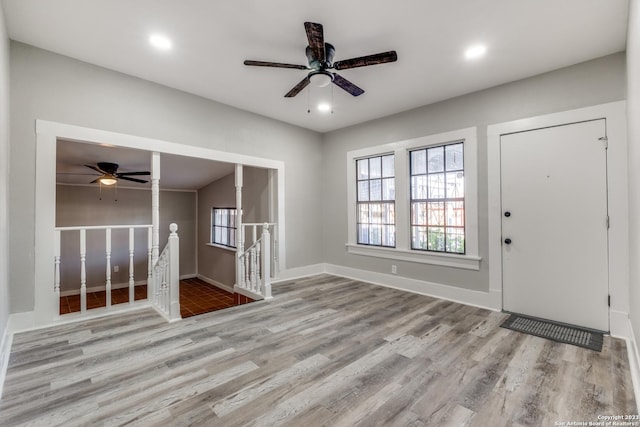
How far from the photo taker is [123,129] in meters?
3.31

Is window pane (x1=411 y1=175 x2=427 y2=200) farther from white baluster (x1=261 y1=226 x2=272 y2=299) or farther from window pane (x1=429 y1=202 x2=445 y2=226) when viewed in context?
white baluster (x1=261 y1=226 x2=272 y2=299)

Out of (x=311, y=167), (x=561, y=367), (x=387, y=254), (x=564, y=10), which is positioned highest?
(x=564, y=10)

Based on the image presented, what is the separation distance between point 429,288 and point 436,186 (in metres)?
1.46

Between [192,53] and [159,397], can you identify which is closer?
[159,397]

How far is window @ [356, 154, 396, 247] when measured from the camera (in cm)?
473

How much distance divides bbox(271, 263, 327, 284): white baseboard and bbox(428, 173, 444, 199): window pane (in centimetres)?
244

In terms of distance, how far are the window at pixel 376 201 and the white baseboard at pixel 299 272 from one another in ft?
3.18

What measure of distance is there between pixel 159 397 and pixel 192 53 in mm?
2996

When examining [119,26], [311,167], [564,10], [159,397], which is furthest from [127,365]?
[564,10]

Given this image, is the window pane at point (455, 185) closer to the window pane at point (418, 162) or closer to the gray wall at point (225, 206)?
the window pane at point (418, 162)

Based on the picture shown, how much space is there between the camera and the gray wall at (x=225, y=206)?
17.7ft

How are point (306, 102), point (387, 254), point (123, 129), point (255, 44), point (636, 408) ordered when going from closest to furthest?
point (636, 408), point (255, 44), point (123, 129), point (306, 102), point (387, 254)

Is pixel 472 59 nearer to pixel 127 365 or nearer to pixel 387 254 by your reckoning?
pixel 387 254

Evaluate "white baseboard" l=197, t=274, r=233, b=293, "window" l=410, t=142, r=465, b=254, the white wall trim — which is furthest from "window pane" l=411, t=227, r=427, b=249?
the white wall trim
